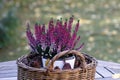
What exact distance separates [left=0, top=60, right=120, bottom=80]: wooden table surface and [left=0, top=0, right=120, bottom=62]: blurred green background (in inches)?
92.2

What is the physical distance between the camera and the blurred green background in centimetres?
530

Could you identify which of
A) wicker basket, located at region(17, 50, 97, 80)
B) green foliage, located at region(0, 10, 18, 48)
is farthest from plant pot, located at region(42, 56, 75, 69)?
green foliage, located at region(0, 10, 18, 48)

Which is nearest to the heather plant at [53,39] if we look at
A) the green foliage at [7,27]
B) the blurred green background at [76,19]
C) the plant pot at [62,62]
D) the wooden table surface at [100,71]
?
the plant pot at [62,62]

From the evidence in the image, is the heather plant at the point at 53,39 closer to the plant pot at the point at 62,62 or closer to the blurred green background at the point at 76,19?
the plant pot at the point at 62,62

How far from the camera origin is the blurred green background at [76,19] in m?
5.30

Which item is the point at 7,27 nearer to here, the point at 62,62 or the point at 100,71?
the point at 100,71

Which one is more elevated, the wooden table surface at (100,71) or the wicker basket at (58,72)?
the wooden table surface at (100,71)

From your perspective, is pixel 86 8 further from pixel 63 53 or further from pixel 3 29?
pixel 63 53

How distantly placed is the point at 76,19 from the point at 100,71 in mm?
4469

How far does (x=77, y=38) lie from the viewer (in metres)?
1.79

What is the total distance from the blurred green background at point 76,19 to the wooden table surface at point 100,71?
2342 millimetres

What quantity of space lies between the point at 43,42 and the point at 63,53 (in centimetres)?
16

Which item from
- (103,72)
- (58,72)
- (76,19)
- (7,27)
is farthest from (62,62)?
(76,19)

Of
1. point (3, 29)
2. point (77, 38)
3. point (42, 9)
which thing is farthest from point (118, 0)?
point (77, 38)
